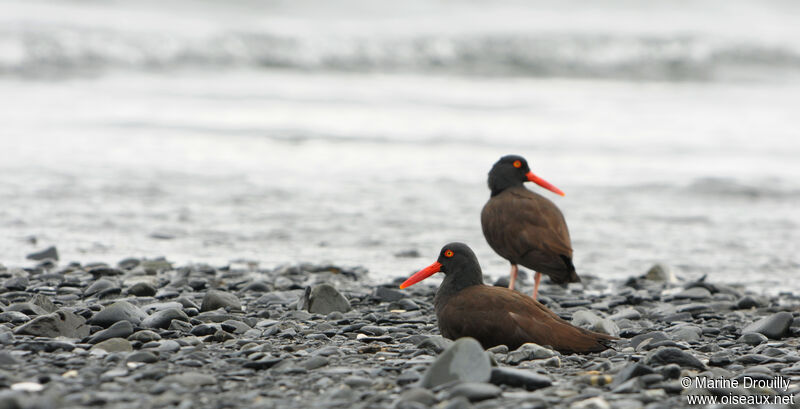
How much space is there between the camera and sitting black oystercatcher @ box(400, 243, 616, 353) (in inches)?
166

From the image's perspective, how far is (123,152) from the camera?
1211cm

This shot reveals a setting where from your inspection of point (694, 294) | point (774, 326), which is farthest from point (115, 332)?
point (694, 294)

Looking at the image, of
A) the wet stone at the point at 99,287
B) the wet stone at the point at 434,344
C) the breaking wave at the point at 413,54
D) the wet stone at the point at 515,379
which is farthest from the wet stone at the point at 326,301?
the breaking wave at the point at 413,54

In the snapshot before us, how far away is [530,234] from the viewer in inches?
226

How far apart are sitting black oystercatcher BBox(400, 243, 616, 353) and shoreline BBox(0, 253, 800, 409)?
8 cm

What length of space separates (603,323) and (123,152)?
901 cm

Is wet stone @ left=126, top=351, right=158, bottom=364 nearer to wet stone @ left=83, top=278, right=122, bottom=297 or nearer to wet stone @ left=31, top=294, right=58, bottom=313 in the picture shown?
wet stone @ left=31, top=294, right=58, bottom=313

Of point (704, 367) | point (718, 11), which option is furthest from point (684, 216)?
point (718, 11)

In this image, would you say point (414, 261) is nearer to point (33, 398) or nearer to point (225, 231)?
point (225, 231)

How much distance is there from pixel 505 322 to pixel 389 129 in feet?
35.9

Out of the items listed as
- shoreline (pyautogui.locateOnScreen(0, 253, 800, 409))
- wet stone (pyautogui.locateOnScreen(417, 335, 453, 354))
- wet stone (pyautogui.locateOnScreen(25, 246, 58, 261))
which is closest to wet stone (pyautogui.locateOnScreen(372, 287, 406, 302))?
Result: shoreline (pyautogui.locateOnScreen(0, 253, 800, 409))

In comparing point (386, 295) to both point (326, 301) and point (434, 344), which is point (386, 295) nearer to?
point (326, 301)

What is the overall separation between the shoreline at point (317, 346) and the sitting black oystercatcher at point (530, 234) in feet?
1.05

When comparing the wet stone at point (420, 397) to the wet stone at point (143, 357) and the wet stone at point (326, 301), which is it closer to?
the wet stone at point (143, 357)
